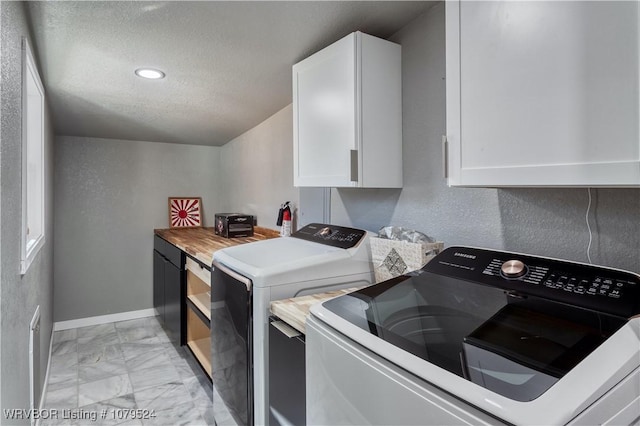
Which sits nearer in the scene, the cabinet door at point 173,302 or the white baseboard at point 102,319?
the cabinet door at point 173,302

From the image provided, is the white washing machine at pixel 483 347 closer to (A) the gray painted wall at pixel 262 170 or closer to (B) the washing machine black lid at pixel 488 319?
(B) the washing machine black lid at pixel 488 319

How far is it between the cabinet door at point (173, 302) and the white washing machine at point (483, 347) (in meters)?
2.13

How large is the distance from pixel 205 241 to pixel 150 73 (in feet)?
4.49

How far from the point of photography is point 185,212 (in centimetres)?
398

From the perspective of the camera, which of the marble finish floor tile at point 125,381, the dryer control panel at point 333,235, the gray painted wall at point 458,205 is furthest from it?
the marble finish floor tile at point 125,381

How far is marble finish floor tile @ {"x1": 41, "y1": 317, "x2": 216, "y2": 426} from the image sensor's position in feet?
7.01

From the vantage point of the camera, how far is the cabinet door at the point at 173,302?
2811 millimetres

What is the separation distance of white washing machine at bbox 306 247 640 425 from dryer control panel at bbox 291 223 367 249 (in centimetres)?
47

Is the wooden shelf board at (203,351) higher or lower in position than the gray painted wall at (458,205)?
lower

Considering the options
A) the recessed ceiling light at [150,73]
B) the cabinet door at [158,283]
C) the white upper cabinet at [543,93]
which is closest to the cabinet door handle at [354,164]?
the white upper cabinet at [543,93]

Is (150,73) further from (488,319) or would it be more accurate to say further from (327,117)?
(488,319)

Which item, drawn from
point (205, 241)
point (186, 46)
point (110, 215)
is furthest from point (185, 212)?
point (186, 46)

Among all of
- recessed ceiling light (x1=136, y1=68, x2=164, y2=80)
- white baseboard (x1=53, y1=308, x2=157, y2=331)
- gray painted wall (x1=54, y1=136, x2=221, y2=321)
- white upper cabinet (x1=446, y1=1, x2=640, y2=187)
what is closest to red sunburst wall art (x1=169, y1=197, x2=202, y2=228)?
gray painted wall (x1=54, y1=136, x2=221, y2=321)

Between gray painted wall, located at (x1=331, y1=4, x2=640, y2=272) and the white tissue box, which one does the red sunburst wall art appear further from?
the white tissue box
